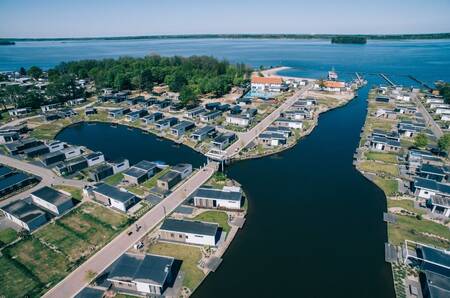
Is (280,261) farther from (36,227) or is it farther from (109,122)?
(109,122)

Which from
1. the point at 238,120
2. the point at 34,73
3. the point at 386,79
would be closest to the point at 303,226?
the point at 238,120

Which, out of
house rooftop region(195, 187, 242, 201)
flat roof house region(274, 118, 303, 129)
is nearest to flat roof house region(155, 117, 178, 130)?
flat roof house region(274, 118, 303, 129)

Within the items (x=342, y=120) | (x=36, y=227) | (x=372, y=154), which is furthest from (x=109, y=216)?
(x=342, y=120)

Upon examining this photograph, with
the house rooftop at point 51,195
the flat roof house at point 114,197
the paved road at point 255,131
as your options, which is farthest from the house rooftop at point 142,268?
the paved road at point 255,131

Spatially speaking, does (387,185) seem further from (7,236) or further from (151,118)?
(151,118)

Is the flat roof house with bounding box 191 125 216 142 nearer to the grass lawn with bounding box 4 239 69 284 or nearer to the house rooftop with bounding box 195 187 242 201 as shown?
the house rooftop with bounding box 195 187 242 201

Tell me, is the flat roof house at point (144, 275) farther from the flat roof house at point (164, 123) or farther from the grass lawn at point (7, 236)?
the flat roof house at point (164, 123)
